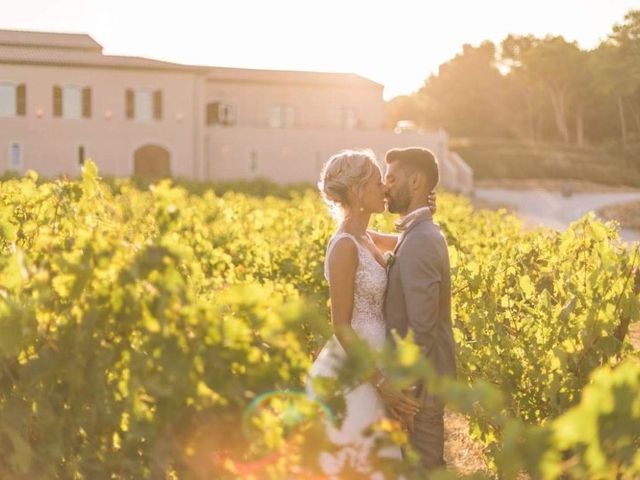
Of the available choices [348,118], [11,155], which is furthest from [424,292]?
[348,118]

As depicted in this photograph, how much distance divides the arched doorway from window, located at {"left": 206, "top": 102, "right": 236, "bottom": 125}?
4772mm

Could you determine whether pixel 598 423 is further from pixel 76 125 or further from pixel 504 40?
pixel 504 40

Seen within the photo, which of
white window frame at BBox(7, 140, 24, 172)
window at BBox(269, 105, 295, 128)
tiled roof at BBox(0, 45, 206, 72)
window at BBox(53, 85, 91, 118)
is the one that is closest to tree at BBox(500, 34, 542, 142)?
window at BBox(269, 105, 295, 128)

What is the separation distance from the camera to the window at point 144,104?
4419 centimetres

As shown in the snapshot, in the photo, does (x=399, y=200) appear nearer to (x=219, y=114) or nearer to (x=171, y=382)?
(x=171, y=382)

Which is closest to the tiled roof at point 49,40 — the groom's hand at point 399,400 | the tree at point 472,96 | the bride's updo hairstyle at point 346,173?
the tree at point 472,96

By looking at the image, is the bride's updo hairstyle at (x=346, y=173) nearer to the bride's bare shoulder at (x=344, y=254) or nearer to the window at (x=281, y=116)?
the bride's bare shoulder at (x=344, y=254)

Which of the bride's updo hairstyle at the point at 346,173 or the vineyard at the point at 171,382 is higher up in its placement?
the bride's updo hairstyle at the point at 346,173

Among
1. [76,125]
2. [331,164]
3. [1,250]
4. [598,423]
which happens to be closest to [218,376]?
[598,423]

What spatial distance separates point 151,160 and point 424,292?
4187 centimetres

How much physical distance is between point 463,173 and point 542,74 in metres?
18.8

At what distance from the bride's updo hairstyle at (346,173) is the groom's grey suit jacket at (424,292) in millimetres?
267

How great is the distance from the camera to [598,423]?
5.59 ft

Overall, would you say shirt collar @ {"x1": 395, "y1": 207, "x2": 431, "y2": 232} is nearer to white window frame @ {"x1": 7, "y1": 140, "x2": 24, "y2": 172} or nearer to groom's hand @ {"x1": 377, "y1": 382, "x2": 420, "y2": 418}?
groom's hand @ {"x1": 377, "y1": 382, "x2": 420, "y2": 418}
